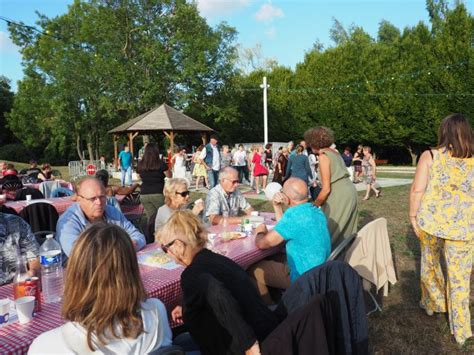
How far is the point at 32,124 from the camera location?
3503cm

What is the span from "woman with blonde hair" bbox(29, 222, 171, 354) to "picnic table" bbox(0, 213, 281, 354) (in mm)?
423

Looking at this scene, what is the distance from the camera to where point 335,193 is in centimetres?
409

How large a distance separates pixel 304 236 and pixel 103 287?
176 cm

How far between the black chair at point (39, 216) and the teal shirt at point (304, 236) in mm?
3114

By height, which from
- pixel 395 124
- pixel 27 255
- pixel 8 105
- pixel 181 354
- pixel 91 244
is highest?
pixel 8 105

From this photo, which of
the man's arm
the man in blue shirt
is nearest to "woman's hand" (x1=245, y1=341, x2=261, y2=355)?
the man's arm

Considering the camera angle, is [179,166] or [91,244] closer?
[91,244]

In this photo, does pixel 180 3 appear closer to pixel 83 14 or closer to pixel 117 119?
pixel 83 14

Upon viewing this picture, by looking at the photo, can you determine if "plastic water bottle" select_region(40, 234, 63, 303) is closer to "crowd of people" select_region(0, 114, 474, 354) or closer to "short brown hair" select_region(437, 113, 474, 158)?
"crowd of people" select_region(0, 114, 474, 354)

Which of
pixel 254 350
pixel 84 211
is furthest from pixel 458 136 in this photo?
pixel 84 211

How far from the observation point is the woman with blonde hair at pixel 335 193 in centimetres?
402

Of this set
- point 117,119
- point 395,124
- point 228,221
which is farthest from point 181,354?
point 117,119

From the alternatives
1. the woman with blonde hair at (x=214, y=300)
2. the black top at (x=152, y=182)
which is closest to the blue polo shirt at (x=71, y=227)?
the woman with blonde hair at (x=214, y=300)

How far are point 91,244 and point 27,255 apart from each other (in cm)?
164
